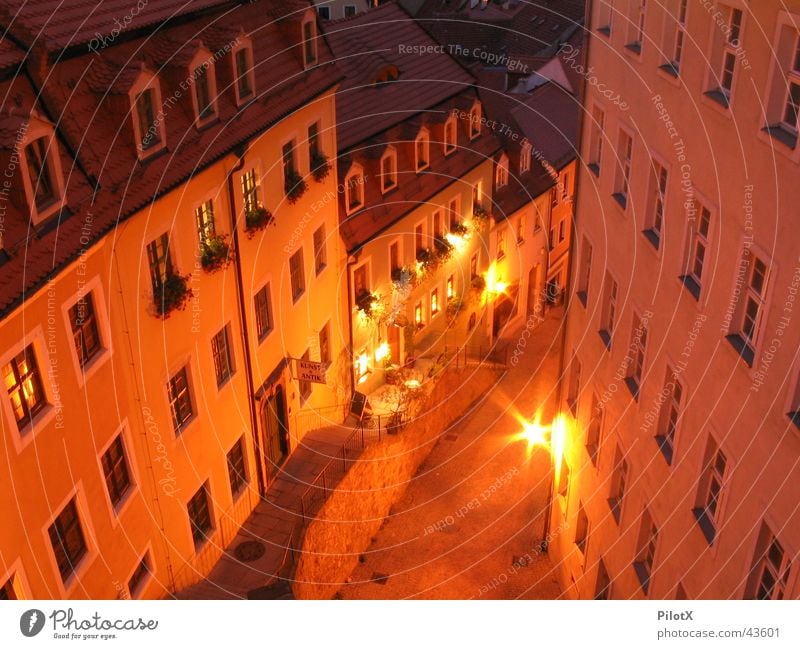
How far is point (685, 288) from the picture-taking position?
11.6m

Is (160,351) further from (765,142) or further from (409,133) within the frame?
(409,133)

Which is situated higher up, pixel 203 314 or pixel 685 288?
pixel 203 314

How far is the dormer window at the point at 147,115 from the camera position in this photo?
1293 cm

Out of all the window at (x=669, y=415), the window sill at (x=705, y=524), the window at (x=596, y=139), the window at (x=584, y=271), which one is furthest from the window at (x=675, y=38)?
the window sill at (x=705, y=524)

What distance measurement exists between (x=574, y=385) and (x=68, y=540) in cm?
948

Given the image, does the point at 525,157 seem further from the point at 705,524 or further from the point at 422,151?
the point at 705,524

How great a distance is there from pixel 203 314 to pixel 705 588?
8.62 metres

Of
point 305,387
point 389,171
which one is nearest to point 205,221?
point 305,387

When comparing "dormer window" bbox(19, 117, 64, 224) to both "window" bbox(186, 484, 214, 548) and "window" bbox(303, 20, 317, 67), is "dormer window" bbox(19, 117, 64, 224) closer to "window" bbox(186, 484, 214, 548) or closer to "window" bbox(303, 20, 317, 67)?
"window" bbox(186, 484, 214, 548)

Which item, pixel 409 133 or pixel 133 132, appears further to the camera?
pixel 409 133

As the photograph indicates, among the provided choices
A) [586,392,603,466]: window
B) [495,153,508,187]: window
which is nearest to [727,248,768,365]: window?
[586,392,603,466]: window

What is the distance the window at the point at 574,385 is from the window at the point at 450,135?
9272mm

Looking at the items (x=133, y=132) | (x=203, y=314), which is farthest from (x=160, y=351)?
(x=133, y=132)
